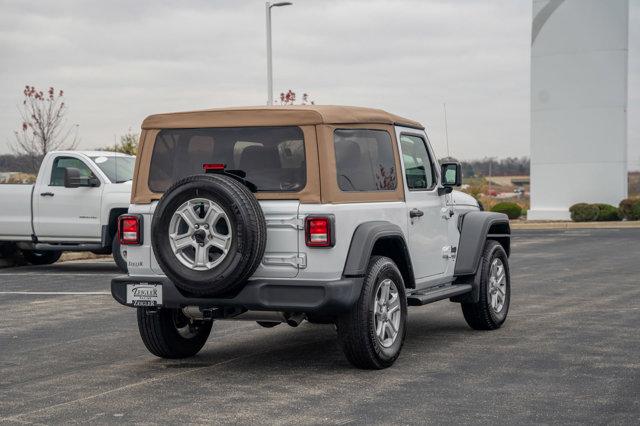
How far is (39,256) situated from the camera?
2041 centimetres

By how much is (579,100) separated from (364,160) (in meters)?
32.4

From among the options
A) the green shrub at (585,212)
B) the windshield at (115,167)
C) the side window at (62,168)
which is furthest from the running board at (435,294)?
the green shrub at (585,212)

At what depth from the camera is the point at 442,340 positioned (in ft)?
32.2

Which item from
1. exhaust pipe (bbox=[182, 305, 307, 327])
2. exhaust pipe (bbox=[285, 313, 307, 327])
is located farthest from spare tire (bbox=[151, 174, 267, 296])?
exhaust pipe (bbox=[285, 313, 307, 327])

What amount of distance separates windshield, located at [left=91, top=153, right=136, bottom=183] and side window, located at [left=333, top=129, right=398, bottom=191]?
33.4 ft

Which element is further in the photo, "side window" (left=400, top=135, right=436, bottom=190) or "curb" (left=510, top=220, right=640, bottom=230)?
"curb" (left=510, top=220, right=640, bottom=230)

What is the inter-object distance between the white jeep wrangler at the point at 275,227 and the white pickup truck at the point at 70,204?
30.1 feet

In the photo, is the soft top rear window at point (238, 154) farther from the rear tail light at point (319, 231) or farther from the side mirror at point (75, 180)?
the side mirror at point (75, 180)

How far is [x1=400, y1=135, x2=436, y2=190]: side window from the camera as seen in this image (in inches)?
357

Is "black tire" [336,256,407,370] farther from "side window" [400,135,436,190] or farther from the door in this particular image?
"side window" [400,135,436,190]

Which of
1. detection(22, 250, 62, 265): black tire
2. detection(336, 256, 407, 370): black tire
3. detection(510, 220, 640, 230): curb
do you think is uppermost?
detection(336, 256, 407, 370): black tire

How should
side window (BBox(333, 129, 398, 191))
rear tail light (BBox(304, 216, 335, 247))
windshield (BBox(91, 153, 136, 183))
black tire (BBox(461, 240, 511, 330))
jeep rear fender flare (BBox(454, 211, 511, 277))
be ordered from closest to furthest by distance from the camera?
→ rear tail light (BBox(304, 216, 335, 247)) < side window (BBox(333, 129, 398, 191)) < jeep rear fender flare (BBox(454, 211, 511, 277)) < black tire (BBox(461, 240, 511, 330)) < windshield (BBox(91, 153, 136, 183))

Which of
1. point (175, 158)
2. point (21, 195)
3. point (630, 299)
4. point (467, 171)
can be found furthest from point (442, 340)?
point (21, 195)

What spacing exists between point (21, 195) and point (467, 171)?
34.8 feet
